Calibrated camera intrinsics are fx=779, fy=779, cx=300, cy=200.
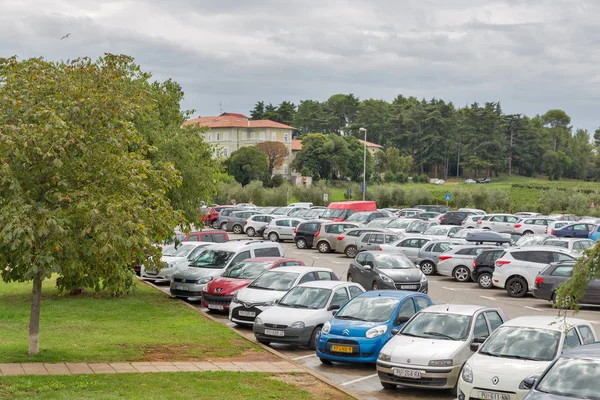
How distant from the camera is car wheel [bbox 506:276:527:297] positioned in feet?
83.5

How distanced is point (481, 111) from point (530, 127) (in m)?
10.5

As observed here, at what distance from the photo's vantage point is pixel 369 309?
1568cm

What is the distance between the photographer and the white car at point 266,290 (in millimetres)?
18753

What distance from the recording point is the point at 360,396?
1266 centimetres

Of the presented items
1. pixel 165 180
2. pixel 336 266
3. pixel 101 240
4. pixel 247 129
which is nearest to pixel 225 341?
pixel 165 180

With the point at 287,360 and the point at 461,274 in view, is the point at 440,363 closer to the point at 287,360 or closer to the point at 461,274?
the point at 287,360

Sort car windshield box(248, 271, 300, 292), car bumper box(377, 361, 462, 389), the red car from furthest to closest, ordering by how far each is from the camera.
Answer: the red car, car windshield box(248, 271, 300, 292), car bumper box(377, 361, 462, 389)

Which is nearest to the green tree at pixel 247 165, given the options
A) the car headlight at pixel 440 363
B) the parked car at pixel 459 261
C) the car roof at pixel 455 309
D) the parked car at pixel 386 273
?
the parked car at pixel 459 261

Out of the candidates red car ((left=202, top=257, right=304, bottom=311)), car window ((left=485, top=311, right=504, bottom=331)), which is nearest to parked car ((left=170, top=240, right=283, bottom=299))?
red car ((left=202, top=257, right=304, bottom=311))

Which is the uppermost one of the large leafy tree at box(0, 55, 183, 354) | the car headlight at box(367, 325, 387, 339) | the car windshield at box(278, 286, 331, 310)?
the large leafy tree at box(0, 55, 183, 354)

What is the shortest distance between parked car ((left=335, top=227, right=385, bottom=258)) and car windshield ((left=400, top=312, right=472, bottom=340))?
24.2 m

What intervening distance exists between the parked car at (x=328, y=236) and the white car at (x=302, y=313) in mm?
22330

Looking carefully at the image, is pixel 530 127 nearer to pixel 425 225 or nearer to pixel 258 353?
pixel 425 225

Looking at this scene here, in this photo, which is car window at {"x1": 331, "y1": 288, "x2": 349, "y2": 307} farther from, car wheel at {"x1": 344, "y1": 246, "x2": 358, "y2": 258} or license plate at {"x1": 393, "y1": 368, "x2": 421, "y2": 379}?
car wheel at {"x1": 344, "y1": 246, "x2": 358, "y2": 258}
